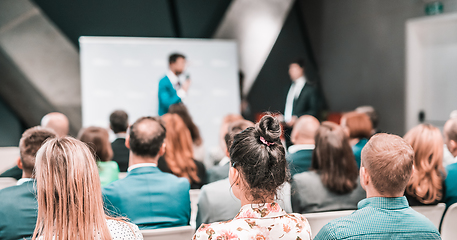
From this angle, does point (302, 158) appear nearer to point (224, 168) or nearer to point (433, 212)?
point (224, 168)

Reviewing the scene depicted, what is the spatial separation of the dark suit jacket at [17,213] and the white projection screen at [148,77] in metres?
3.82

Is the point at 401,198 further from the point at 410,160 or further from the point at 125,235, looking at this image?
the point at 125,235

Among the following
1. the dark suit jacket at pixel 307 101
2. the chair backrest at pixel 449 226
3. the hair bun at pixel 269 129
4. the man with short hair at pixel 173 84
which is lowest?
the chair backrest at pixel 449 226

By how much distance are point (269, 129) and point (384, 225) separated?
0.51 meters

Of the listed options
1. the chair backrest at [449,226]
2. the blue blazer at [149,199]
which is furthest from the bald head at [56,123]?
the chair backrest at [449,226]

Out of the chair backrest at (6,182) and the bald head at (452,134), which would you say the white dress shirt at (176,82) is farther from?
the bald head at (452,134)

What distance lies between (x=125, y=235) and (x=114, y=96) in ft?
14.4

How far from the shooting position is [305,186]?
218 cm

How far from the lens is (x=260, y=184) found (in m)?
1.24

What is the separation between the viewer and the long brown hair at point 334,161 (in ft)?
7.12

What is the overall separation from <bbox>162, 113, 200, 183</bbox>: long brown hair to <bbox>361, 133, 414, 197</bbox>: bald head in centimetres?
161

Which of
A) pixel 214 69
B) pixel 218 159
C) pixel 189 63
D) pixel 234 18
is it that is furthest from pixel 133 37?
pixel 218 159

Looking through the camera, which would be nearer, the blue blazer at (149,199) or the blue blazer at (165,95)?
the blue blazer at (149,199)

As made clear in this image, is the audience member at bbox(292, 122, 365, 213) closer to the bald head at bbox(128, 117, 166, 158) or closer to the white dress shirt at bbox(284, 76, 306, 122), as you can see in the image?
the bald head at bbox(128, 117, 166, 158)
